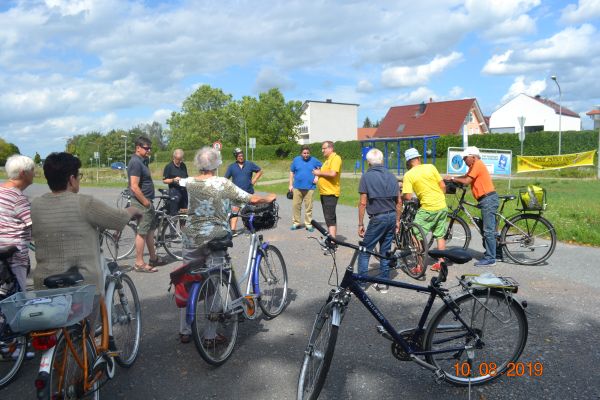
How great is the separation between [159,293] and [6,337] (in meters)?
2.70

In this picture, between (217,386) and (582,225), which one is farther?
(582,225)

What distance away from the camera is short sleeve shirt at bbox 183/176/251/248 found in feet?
14.5

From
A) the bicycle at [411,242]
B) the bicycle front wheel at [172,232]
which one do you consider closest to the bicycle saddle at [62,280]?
the bicycle at [411,242]

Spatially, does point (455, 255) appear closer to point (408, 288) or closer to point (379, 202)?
point (408, 288)

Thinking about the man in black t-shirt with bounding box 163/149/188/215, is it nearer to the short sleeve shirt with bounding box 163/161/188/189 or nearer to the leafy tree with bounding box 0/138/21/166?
the short sleeve shirt with bounding box 163/161/188/189

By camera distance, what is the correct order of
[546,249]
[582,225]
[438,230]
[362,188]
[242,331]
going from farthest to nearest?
[582,225]
[546,249]
[438,230]
[362,188]
[242,331]

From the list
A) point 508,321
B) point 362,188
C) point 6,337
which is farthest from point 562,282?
point 6,337

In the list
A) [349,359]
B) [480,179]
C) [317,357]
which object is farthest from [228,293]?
[480,179]

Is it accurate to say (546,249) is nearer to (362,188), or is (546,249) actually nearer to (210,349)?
(362,188)

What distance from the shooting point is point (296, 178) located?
10617 mm

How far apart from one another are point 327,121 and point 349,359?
8517cm

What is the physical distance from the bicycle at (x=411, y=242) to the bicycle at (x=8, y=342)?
14.2ft

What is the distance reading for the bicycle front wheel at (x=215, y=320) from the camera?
3.93 metres

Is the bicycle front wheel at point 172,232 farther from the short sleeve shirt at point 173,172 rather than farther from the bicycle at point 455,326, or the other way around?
the bicycle at point 455,326
